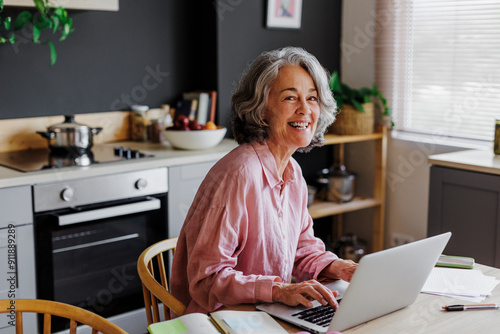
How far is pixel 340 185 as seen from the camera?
365 cm

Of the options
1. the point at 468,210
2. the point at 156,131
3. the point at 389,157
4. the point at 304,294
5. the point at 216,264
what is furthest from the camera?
the point at 389,157

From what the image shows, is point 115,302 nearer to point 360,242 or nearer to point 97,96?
point 97,96

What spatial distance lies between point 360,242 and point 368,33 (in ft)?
4.47

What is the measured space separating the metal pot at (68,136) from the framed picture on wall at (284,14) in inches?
52.9

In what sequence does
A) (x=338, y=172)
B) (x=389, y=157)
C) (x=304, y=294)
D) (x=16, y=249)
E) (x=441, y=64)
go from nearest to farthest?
(x=304, y=294) → (x=16, y=249) → (x=441, y=64) → (x=338, y=172) → (x=389, y=157)

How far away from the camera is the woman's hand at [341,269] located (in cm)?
160

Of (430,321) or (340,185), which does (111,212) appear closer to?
(340,185)

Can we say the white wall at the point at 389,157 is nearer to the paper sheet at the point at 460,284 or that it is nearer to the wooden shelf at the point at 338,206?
the wooden shelf at the point at 338,206

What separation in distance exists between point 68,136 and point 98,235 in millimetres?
509

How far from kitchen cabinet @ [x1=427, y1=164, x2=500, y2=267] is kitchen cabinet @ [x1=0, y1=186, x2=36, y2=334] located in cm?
192

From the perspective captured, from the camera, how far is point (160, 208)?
2.91m

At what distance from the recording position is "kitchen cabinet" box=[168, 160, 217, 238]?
9.60ft

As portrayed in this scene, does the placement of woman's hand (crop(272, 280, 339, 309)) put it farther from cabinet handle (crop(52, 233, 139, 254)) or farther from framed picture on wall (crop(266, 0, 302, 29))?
framed picture on wall (crop(266, 0, 302, 29))

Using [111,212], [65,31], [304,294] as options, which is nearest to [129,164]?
[111,212]
